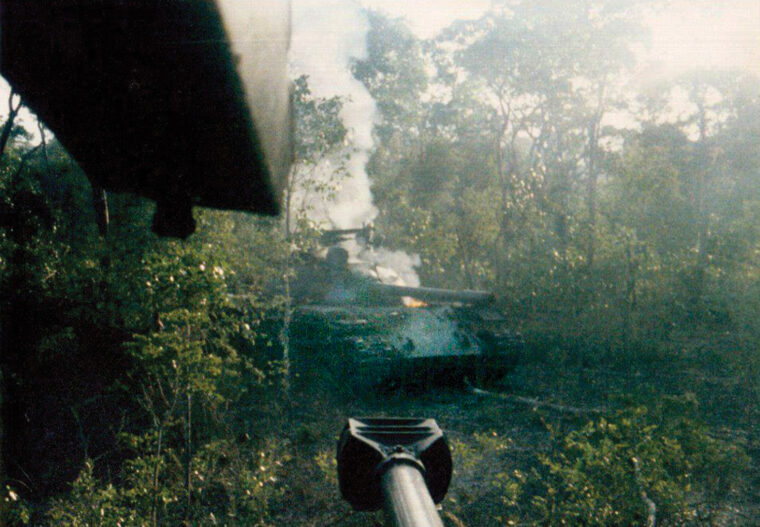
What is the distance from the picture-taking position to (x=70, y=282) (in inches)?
322

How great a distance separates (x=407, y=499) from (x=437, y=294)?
10.8 metres

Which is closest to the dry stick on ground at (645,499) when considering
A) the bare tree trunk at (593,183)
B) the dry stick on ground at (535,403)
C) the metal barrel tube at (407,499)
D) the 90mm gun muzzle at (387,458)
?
the dry stick on ground at (535,403)

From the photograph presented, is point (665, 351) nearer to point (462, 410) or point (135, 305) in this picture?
point (462, 410)

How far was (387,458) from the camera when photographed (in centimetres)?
163

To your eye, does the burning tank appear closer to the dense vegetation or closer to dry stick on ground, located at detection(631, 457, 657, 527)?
the dense vegetation

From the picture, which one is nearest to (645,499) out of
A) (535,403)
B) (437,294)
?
(535,403)

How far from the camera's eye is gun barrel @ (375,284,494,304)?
37.7 feet

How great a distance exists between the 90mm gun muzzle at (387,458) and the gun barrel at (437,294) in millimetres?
9740

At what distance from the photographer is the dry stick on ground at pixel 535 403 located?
884 centimetres

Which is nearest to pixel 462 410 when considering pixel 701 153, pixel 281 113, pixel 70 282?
pixel 70 282

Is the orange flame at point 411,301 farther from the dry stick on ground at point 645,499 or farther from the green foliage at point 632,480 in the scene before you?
the dry stick on ground at point 645,499

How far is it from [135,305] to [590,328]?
39.7ft

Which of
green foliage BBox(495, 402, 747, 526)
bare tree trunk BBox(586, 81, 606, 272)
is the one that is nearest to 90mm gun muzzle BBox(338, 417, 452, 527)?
green foliage BBox(495, 402, 747, 526)

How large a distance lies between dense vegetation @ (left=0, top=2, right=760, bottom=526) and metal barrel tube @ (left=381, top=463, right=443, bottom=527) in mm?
987
